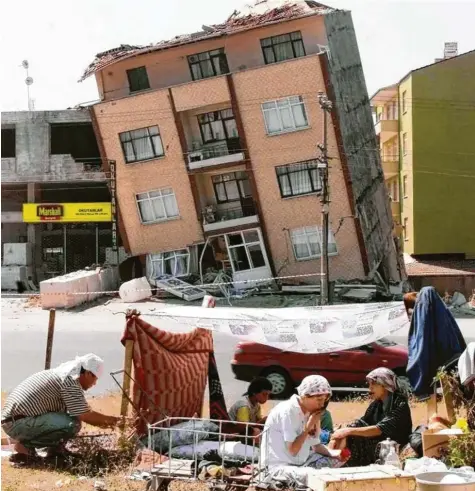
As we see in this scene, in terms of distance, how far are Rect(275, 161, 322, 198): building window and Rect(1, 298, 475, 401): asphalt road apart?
6.70m

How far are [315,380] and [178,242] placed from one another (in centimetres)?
2667

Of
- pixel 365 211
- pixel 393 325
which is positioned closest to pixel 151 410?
pixel 393 325

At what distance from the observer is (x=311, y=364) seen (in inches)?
569

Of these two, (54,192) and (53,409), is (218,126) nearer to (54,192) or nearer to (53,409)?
(54,192)

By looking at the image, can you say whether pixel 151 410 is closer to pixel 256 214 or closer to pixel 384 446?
pixel 384 446

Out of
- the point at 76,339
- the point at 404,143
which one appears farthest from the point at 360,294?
the point at 404,143

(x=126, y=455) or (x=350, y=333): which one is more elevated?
(x=350, y=333)

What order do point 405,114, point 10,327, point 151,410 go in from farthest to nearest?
point 405,114
point 10,327
point 151,410

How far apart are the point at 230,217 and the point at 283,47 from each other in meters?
6.68

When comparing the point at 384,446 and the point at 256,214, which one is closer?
the point at 384,446

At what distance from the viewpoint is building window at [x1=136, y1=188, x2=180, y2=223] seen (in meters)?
33.1

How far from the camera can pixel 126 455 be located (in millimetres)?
8305

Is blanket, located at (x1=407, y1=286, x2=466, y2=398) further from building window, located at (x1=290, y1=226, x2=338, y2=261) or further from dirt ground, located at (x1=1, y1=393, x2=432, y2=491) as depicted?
building window, located at (x1=290, y1=226, x2=338, y2=261)

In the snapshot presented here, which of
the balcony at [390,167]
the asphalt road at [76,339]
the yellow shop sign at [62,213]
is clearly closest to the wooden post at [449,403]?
the asphalt road at [76,339]
